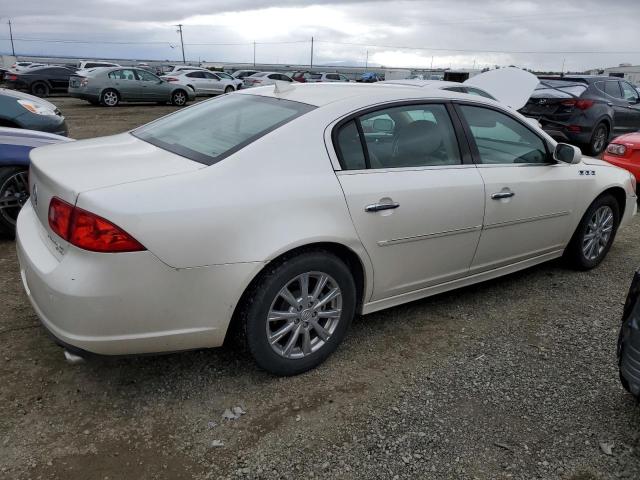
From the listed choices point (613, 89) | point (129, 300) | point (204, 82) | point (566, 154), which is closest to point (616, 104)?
point (613, 89)

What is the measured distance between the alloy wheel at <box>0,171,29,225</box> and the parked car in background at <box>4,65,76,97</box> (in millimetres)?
20092

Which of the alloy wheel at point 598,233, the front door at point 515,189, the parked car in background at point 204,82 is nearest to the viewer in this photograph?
the front door at point 515,189

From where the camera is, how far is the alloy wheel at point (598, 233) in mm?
4301

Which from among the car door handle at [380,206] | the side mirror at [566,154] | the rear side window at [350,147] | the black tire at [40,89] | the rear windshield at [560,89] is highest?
the rear windshield at [560,89]

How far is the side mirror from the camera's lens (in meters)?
3.80

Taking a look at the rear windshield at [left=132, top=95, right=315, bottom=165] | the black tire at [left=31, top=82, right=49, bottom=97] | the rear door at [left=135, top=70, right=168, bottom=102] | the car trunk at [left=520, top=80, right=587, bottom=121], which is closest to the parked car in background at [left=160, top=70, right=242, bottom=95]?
the rear door at [left=135, top=70, right=168, bottom=102]

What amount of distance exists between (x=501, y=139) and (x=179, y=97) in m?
19.5

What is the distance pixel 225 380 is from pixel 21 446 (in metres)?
0.96

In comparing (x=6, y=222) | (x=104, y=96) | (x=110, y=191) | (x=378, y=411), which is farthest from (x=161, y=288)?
(x=104, y=96)

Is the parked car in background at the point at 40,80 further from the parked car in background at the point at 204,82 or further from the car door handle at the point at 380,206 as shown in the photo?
the car door handle at the point at 380,206

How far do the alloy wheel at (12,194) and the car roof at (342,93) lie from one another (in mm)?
2326

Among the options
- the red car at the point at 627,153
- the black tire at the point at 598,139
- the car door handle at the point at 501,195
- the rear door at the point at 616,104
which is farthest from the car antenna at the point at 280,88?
the rear door at the point at 616,104

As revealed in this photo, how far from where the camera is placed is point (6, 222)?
4.55 meters

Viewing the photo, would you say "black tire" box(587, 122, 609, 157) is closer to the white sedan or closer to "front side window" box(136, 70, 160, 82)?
the white sedan
